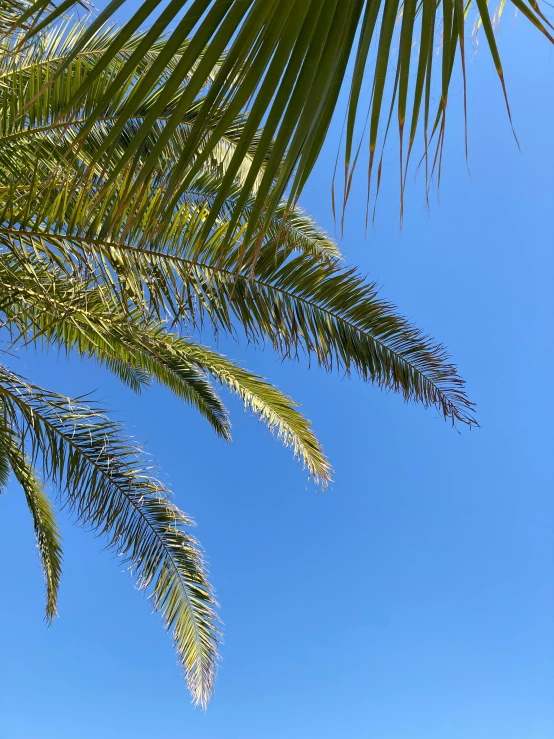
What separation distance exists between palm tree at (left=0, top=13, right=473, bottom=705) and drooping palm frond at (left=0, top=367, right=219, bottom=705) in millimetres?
11

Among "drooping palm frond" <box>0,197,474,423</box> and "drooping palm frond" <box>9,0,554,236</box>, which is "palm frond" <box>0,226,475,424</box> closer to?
"drooping palm frond" <box>0,197,474,423</box>

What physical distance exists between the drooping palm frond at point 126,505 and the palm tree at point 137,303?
0.01 m

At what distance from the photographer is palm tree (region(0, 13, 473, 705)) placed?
3.09 m

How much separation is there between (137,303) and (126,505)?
1.95m

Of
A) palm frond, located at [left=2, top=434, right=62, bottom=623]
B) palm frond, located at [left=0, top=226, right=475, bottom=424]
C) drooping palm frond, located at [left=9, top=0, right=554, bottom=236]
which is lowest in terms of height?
palm frond, located at [left=2, top=434, right=62, bottom=623]

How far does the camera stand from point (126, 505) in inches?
177

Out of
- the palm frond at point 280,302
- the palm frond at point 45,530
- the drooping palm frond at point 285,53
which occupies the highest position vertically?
the palm frond at point 280,302

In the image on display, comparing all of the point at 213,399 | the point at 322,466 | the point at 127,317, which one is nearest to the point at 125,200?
the point at 127,317

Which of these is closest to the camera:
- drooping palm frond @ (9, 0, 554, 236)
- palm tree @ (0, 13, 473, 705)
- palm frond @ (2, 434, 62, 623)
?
drooping palm frond @ (9, 0, 554, 236)

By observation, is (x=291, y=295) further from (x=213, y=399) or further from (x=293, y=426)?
(x=213, y=399)

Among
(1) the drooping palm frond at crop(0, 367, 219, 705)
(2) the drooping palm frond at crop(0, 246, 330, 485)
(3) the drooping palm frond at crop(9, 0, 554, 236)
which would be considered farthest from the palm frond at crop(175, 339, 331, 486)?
(3) the drooping palm frond at crop(9, 0, 554, 236)

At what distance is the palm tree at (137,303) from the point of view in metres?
3.09

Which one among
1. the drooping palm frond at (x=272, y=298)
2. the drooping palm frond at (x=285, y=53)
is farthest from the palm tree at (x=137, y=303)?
the drooping palm frond at (x=285, y=53)

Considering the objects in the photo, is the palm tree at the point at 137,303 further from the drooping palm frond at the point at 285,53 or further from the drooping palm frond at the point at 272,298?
the drooping palm frond at the point at 285,53
